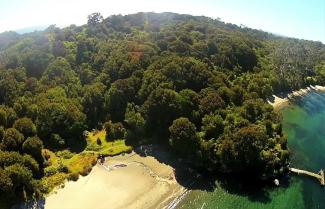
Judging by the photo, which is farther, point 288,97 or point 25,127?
point 288,97

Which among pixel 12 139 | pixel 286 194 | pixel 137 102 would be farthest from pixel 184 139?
pixel 12 139

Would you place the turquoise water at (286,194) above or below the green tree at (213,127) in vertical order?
below

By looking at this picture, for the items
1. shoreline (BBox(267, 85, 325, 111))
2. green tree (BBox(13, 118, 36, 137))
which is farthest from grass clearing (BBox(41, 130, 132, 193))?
shoreline (BBox(267, 85, 325, 111))

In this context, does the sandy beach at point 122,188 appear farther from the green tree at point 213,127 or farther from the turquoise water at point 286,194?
the green tree at point 213,127

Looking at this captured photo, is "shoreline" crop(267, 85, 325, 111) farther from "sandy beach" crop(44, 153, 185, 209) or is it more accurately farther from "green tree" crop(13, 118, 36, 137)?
"green tree" crop(13, 118, 36, 137)

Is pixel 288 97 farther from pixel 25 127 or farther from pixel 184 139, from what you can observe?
pixel 25 127

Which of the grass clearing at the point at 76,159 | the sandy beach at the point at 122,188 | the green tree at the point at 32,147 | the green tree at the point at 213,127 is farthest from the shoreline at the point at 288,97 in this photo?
the green tree at the point at 32,147

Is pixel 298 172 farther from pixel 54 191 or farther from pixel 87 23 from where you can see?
pixel 87 23
